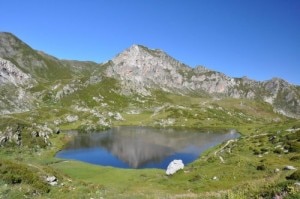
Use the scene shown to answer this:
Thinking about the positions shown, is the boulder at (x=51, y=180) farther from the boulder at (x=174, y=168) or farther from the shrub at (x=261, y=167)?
the shrub at (x=261, y=167)

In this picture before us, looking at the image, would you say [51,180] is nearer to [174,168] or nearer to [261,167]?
[174,168]

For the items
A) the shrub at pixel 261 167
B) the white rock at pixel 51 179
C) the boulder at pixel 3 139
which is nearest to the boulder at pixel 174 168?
the shrub at pixel 261 167

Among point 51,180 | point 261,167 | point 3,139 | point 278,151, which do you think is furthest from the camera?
point 3,139

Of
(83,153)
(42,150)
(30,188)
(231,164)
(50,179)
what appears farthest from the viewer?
(83,153)

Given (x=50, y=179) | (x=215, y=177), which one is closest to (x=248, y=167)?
(x=215, y=177)

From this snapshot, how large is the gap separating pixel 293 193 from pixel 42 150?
388 feet

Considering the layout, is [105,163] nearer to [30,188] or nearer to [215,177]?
[215,177]

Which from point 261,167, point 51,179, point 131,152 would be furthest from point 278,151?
point 131,152

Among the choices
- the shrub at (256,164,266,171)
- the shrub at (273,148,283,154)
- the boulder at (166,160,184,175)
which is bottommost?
the boulder at (166,160,184,175)

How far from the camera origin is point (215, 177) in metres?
49.9

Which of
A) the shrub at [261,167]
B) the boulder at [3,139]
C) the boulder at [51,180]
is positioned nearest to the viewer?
the boulder at [51,180]

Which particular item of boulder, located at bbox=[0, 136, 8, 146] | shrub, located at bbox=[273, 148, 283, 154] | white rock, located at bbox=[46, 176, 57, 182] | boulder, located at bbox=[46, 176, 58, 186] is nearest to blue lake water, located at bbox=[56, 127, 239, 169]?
boulder, located at bbox=[0, 136, 8, 146]

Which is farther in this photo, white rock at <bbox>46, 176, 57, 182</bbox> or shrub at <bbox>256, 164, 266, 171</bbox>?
shrub at <bbox>256, 164, 266, 171</bbox>

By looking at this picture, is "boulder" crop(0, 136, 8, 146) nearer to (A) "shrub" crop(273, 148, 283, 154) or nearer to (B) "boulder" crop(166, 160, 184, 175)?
(B) "boulder" crop(166, 160, 184, 175)
